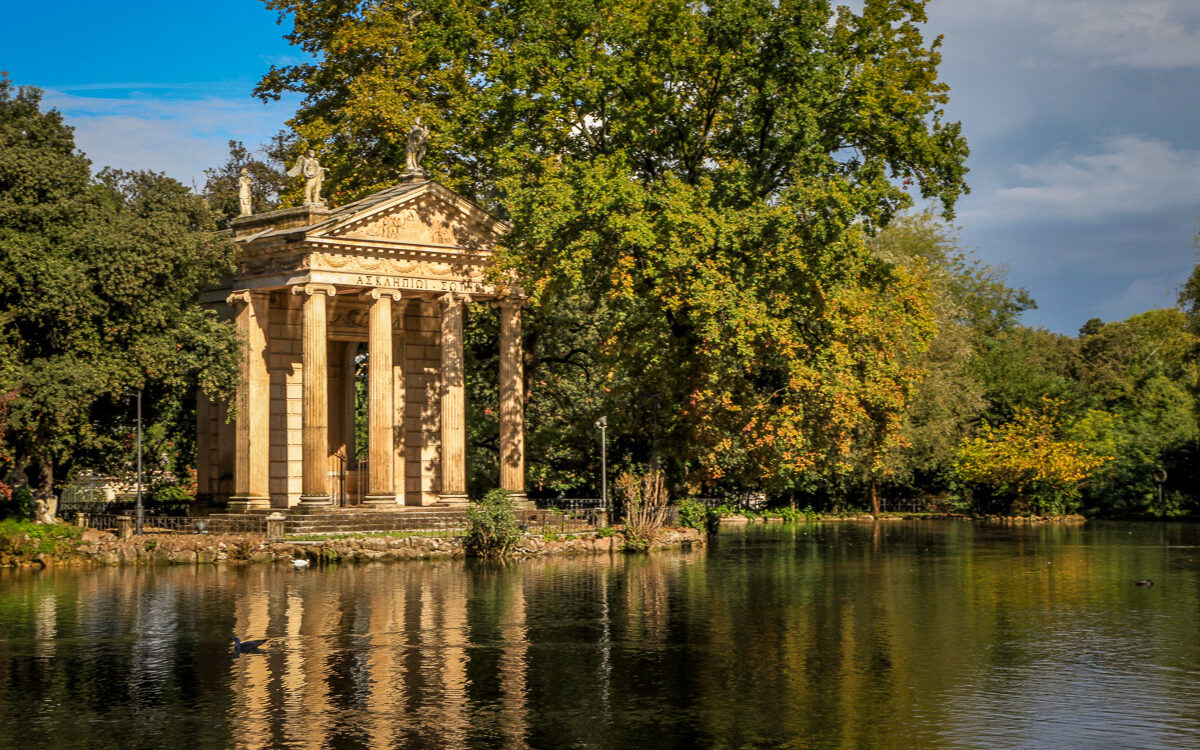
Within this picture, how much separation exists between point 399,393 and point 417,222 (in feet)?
22.9

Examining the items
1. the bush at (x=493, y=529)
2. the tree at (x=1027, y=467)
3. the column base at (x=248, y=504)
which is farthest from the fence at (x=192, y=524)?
the tree at (x=1027, y=467)

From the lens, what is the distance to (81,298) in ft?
116

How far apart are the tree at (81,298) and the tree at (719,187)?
29.6 feet

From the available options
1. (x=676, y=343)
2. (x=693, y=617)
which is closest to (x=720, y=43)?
(x=676, y=343)

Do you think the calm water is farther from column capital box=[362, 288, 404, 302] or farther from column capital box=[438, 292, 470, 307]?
column capital box=[438, 292, 470, 307]

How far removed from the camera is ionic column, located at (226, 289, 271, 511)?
40844 millimetres

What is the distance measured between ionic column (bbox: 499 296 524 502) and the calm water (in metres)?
10.3

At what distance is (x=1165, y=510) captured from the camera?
2623 inches

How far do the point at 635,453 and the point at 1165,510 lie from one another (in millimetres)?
30148

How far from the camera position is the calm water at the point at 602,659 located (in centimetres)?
1366

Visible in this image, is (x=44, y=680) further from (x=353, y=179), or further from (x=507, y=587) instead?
(x=353, y=179)

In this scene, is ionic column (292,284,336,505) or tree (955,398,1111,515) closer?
ionic column (292,284,336,505)

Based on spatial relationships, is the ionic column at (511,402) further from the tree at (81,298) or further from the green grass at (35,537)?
the green grass at (35,537)

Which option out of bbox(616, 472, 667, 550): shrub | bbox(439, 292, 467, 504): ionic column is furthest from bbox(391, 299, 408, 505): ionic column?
bbox(616, 472, 667, 550): shrub
